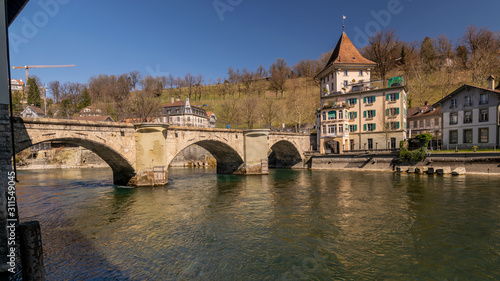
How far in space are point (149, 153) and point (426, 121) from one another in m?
53.1

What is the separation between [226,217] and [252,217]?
1468 millimetres

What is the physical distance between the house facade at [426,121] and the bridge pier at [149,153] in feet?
147

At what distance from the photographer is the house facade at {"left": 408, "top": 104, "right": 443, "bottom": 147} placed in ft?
161

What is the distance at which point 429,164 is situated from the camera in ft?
108

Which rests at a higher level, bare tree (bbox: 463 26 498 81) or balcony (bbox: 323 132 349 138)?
bare tree (bbox: 463 26 498 81)

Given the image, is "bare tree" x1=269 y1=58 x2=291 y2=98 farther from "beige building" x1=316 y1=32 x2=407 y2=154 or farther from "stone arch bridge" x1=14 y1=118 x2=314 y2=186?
"stone arch bridge" x1=14 y1=118 x2=314 y2=186

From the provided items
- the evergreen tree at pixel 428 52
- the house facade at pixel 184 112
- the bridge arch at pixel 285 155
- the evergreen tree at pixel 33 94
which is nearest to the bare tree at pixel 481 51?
the evergreen tree at pixel 428 52

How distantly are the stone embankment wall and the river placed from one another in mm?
13215

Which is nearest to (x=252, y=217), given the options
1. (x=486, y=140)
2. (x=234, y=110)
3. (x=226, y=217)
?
(x=226, y=217)

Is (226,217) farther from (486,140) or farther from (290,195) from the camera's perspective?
(486,140)

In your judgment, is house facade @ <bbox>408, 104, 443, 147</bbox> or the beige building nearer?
the beige building

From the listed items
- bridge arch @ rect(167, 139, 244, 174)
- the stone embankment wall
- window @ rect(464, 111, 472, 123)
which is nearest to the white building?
bridge arch @ rect(167, 139, 244, 174)

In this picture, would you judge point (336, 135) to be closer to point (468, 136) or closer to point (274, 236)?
point (468, 136)

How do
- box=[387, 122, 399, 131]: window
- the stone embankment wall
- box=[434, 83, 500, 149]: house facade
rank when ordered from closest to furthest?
the stone embankment wall, box=[434, 83, 500, 149]: house facade, box=[387, 122, 399, 131]: window
